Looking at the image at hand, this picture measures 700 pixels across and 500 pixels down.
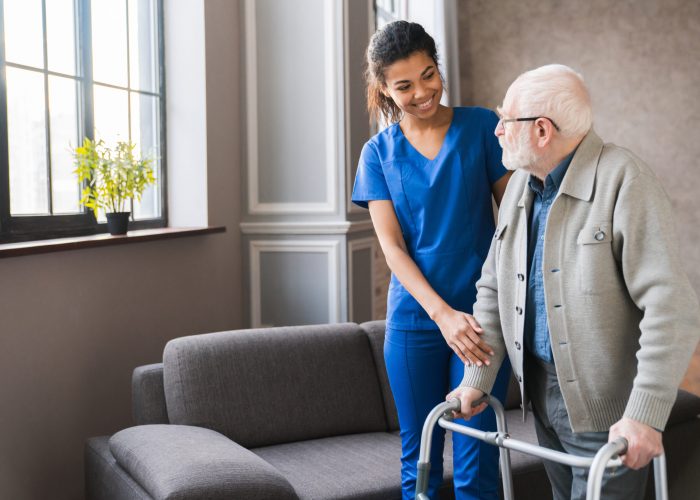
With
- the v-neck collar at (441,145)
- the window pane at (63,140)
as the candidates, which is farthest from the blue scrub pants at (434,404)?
the window pane at (63,140)

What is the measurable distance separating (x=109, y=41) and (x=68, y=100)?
1.33 feet

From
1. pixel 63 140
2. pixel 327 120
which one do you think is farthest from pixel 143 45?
pixel 327 120

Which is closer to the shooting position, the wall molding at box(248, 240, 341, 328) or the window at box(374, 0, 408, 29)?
the wall molding at box(248, 240, 341, 328)

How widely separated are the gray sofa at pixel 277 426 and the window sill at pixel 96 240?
45 centimetres

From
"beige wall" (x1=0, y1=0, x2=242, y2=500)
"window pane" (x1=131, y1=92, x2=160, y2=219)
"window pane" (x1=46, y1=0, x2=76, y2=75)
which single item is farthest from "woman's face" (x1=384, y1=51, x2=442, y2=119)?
"window pane" (x1=131, y1=92, x2=160, y2=219)

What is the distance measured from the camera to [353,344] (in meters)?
3.01

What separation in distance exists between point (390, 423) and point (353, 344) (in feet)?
1.01

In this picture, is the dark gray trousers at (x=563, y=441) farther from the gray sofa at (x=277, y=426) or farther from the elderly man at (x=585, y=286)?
the gray sofa at (x=277, y=426)

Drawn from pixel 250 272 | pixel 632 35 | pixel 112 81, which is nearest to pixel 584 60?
pixel 632 35

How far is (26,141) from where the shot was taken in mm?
2867

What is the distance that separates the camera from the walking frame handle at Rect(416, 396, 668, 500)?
48.6 inches

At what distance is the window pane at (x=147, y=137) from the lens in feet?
11.7

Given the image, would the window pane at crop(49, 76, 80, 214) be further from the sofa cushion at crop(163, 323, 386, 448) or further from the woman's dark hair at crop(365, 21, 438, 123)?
the woman's dark hair at crop(365, 21, 438, 123)

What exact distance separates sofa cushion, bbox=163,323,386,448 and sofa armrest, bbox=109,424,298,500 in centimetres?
29
